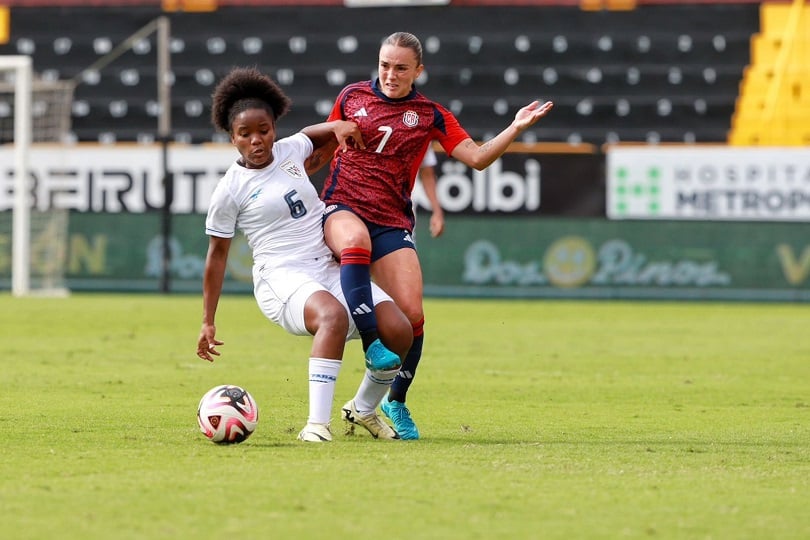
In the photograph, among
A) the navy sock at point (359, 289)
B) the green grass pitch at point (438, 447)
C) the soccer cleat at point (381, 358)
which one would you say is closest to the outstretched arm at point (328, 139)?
the navy sock at point (359, 289)

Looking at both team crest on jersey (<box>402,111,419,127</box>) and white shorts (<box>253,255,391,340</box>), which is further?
team crest on jersey (<box>402,111,419,127</box>)

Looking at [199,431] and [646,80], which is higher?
[646,80]

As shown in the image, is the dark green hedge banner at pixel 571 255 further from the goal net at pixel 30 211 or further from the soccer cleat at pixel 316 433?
the soccer cleat at pixel 316 433

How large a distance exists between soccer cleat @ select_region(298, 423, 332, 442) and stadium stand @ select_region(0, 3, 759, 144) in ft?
66.7

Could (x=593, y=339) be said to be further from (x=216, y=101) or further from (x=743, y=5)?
(x=743, y=5)

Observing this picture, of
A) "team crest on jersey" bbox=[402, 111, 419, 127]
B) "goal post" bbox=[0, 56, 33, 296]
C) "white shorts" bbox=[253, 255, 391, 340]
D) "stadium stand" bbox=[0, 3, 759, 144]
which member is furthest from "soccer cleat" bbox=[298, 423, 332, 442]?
"stadium stand" bbox=[0, 3, 759, 144]

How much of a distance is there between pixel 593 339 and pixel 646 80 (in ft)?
44.6

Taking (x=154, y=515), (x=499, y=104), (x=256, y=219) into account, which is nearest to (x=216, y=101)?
(x=256, y=219)

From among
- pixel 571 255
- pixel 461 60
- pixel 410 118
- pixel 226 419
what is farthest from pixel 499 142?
pixel 461 60

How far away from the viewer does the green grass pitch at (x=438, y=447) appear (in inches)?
192

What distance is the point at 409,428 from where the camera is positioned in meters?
7.42

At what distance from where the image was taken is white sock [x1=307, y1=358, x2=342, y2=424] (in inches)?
275

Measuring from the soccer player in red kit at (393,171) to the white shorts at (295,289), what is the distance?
13 centimetres

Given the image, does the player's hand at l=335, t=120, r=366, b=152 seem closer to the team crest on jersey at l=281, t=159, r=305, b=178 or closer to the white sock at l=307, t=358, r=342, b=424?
the team crest on jersey at l=281, t=159, r=305, b=178
